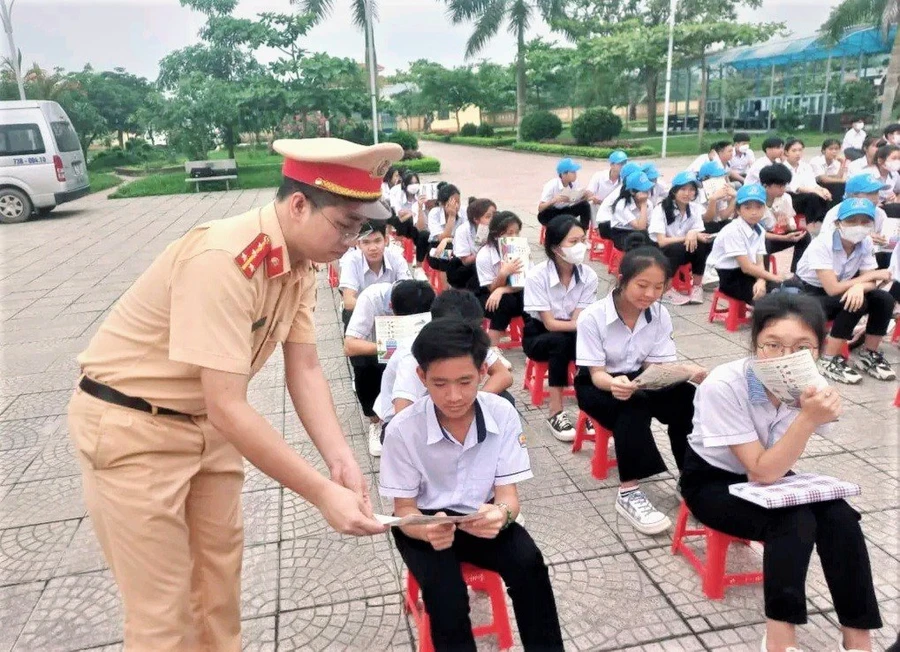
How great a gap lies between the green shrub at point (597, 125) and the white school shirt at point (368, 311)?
2088 cm

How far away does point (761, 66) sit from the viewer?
2614cm

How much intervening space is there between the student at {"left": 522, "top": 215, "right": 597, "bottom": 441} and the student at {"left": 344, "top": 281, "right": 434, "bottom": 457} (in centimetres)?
80

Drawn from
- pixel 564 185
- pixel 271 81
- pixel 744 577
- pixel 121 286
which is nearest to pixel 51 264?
pixel 121 286

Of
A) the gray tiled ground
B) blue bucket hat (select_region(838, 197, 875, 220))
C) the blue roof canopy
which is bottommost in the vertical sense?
the gray tiled ground

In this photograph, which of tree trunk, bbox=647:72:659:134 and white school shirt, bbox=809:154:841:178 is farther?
tree trunk, bbox=647:72:659:134

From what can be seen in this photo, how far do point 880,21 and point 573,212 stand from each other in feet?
55.6

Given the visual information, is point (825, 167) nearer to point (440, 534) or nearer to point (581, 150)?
point (440, 534)

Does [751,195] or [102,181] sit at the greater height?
[751,195]

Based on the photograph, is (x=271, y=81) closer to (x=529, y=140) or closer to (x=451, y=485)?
(x=529, y=140)

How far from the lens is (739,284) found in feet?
17.1

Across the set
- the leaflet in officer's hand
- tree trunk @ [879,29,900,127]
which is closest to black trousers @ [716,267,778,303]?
the leaflet in officer's hand

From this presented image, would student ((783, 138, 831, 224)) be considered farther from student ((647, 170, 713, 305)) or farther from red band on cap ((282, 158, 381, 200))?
red band on cap ((282, 158, 381, 200))

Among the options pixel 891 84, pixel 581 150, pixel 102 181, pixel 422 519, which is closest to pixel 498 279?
pixel 422 519

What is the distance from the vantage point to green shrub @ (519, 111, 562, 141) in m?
27.3
